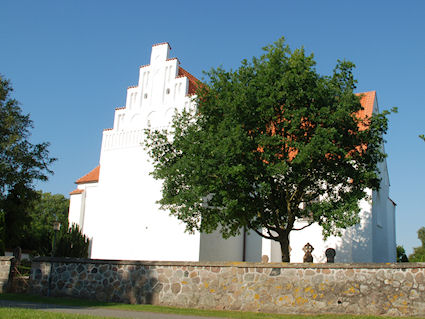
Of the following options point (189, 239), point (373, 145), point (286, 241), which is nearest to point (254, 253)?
point (189, 239)

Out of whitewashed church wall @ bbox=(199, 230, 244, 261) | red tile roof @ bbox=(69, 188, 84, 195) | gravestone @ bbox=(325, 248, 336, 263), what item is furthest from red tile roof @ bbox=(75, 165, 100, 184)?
gravestone @ bbox=(325, 248, 336, 263)

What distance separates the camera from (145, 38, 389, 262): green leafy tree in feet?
52.1

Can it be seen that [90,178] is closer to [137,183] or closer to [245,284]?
[137,183]

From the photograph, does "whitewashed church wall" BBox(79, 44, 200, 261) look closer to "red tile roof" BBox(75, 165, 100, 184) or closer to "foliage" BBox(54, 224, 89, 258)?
"foliage" BBox(54, 224, 89, 258)

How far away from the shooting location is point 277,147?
16.5 metres

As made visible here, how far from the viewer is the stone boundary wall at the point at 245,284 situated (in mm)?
12492

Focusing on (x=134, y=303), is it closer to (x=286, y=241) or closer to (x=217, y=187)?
(x=217, y=187)

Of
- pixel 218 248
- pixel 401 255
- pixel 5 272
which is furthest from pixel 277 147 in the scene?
pixel 401 255

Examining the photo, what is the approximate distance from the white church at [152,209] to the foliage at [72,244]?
0.67 metres

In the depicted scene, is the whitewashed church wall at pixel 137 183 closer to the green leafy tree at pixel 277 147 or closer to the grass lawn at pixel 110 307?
the green leafy tree at pixel 277 147

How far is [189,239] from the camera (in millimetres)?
25250

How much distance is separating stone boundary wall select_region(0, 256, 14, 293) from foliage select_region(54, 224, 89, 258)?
7.78 m

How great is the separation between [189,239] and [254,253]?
5309mm

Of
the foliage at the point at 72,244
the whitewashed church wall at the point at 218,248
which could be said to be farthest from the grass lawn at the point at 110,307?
the whitewashed church wall at the point at 218,248
